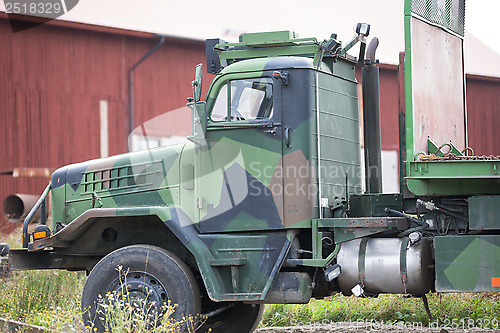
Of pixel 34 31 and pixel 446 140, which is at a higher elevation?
pixel 34 31

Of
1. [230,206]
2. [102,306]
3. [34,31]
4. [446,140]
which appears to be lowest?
[102,306]

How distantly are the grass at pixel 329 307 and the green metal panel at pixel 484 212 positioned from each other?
107 inches

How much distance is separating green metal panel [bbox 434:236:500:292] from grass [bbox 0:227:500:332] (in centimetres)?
252

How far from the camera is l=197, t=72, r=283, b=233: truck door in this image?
762 centimetres

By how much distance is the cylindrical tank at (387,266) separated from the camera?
7.38 meters

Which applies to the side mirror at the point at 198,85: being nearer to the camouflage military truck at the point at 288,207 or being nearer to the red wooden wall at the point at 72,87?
the camouflage military truck at the point at 288,207

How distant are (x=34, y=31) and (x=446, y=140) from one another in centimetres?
1323

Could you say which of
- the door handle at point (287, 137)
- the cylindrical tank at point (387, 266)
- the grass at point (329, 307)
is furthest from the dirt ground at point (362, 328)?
the door handle at point (287, 137)

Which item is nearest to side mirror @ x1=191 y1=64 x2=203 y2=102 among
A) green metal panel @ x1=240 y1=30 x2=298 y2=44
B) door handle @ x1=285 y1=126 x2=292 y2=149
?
green metal panel @ x1=240 y1=30 x2=298 y2=44

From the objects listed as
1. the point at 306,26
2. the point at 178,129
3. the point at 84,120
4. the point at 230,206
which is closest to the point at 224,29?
the point at 306,26

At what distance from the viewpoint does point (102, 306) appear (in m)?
7.64

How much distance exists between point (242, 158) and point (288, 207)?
0.69 metres

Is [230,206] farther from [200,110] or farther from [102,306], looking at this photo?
[102,306]

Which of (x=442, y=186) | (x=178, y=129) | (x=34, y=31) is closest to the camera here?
(x=442, y=186)
